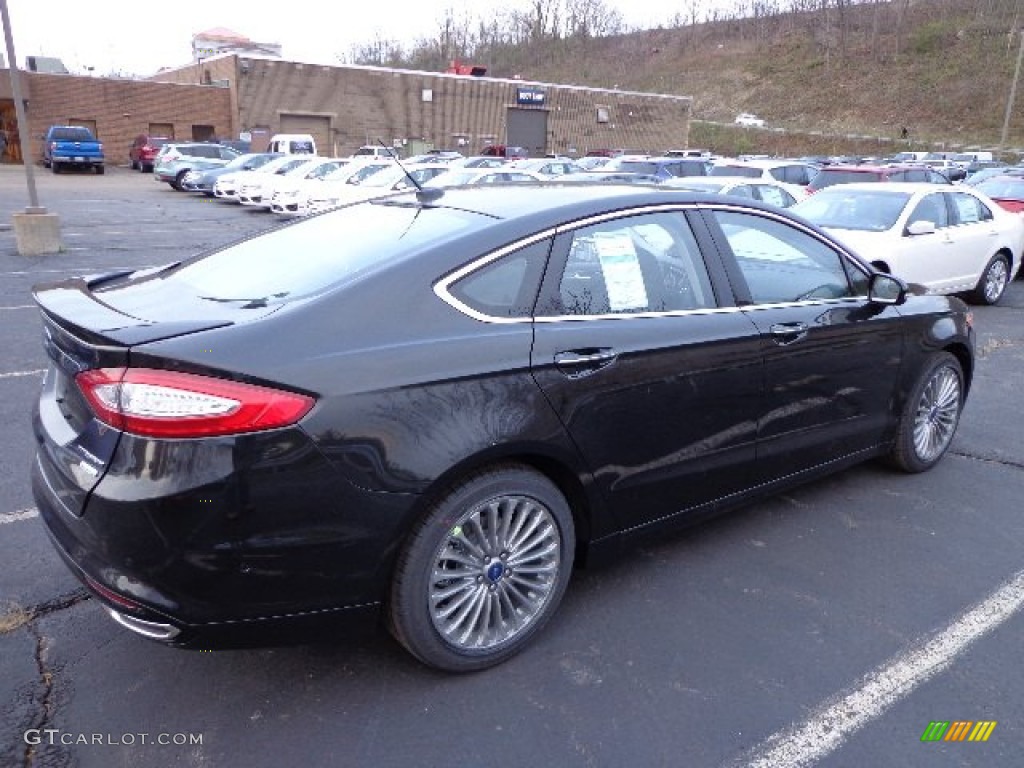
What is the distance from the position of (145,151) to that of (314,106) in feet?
34.4

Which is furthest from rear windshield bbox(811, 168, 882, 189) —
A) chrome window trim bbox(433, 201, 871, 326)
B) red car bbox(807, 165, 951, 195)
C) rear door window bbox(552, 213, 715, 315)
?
rear door window bbox(552, 213, 715, 315)

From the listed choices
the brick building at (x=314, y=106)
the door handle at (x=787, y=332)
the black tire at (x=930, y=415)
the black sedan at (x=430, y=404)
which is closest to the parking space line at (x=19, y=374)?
the black sedan at (x=430, y=404)

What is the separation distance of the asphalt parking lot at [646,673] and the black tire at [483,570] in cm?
13

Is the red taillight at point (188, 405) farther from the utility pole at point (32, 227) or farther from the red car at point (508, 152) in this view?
the red car at point (508, 152)

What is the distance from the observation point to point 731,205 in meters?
3.67

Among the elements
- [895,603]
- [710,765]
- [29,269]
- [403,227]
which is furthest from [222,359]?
[29,269]

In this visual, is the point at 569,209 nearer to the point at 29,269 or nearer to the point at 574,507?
the point at 574,507

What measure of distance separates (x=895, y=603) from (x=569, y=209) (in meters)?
2.14

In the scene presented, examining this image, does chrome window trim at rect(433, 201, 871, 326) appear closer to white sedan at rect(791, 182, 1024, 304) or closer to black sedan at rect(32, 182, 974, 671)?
black sedan at rect(32, 182, 974, 671)

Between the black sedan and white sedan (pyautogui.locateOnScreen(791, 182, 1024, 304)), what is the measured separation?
5.44 metres

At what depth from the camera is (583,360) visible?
2928 millimetres

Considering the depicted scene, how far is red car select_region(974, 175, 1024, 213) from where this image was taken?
40.8 feet

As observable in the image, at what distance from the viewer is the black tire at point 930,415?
178 inches

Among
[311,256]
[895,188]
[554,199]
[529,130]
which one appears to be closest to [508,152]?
[529,130]
